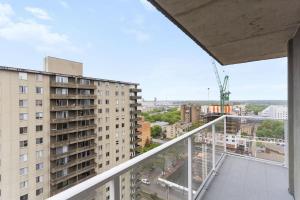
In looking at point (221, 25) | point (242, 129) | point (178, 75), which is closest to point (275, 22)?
point (221, 25)

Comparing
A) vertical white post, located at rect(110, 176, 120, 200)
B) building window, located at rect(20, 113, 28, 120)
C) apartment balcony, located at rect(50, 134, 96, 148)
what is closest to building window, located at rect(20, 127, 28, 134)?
building window, located at rect(20, 113, 28, 120)

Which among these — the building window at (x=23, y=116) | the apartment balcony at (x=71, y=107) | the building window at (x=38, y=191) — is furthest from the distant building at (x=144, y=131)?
the building window at (x=23, y=116)

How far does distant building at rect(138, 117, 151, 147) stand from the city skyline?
177 inches

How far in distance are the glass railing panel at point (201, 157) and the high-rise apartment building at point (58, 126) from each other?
902cm

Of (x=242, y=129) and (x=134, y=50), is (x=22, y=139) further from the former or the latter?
(x=134, y=50)

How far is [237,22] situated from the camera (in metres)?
1.83

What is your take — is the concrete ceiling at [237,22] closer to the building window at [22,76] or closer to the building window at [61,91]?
the building window at [22,76]

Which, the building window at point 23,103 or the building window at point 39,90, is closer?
the building window at point 23,103

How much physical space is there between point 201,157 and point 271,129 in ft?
5.78

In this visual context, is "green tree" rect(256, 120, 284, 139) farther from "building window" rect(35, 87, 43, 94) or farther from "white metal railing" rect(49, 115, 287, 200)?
"building window" rect(35, 87, 43, 94)

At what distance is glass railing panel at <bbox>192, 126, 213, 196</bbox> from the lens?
225cm

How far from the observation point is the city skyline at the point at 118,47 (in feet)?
55.5

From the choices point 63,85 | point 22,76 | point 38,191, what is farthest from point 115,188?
point 38,191

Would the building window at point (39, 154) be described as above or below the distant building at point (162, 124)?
below
